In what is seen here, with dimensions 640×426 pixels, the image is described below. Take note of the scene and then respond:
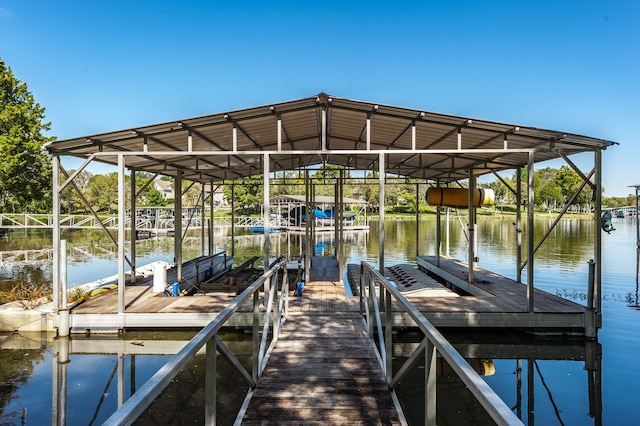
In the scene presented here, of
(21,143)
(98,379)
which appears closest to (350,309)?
(98,379)

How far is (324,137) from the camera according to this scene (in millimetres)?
Result: 7113

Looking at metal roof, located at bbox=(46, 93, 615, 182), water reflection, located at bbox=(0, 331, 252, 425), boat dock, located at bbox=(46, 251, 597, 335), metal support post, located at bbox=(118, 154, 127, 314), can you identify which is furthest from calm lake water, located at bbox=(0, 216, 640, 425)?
metal roof, located at bbox=(46, 93, 615, 182)

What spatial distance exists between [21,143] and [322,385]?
76.3 feet

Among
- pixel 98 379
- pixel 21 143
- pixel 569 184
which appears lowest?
pixel 98 379

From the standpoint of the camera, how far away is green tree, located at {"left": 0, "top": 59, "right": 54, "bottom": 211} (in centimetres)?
1933

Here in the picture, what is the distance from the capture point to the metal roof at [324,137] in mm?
7117

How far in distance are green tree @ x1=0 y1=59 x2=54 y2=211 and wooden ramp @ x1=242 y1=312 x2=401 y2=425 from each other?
20.9 metres

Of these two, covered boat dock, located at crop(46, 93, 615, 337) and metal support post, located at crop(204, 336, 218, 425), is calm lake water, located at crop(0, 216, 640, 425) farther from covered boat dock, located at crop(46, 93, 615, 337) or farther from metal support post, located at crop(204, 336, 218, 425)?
metal support post, located at crop(204, 336, 218, 425)

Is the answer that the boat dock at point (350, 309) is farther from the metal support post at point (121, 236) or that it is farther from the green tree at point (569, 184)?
the green tree at point (569, 184)

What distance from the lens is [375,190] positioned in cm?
5819

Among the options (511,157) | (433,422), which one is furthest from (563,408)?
(511,157)

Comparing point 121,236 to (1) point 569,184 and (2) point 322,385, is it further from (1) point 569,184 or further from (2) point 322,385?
(1) point 569,184

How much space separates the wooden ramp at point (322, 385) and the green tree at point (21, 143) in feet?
68.5

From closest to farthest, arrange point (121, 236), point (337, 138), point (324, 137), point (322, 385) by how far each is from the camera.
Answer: point (322, 385) < point (324, 137) < point (121, 236) < point (337, 138)
